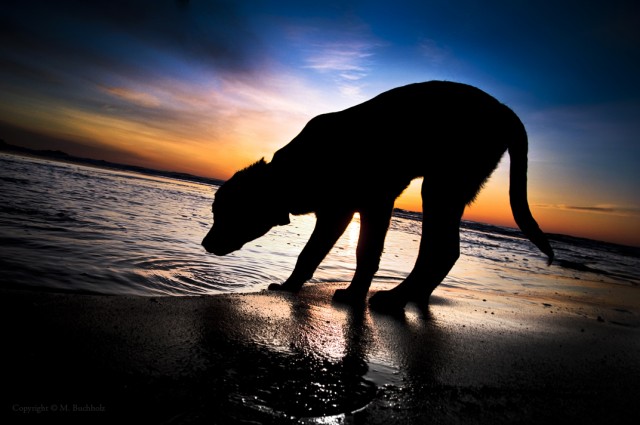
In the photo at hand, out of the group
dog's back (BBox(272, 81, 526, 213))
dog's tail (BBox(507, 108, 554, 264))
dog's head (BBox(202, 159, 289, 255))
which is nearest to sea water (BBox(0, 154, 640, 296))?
dog's head (BBox(202, 159, 289, 255))

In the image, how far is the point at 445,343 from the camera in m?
2.07

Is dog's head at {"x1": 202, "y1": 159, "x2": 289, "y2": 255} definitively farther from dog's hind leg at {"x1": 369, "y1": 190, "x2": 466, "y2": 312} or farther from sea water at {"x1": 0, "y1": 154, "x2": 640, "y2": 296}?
dog's hind leg at {"x1": 369, "y1": 190, "x2": 466, "y2": 312}

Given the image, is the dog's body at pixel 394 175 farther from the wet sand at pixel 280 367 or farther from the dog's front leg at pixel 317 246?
the wet sand at pixel 280 367

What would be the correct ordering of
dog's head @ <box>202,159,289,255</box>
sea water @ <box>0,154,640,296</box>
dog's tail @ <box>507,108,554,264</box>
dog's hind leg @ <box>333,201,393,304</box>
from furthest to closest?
dog's head @ <box>202,159,289,255</box> → dog's tail @ <box>507,108,554,264</box> → dog's hind leg @ <box>333,201,393,304</box> → sea water @ <box>0,154,640,296</box>

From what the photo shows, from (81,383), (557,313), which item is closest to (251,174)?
(81,383)

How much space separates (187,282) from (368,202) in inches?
73.5

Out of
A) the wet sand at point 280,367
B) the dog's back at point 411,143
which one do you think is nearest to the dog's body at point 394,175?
the dog's back at point 411,143

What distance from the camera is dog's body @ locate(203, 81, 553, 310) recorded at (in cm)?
307

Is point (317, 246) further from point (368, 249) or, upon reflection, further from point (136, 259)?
point (136, 259)

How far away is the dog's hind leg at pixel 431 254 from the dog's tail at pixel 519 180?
0.55 metres

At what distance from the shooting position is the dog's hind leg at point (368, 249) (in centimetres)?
309

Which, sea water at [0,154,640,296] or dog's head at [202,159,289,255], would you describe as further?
dog's head at [202,159,289,255]

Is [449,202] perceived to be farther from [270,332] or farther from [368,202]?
[270,332]

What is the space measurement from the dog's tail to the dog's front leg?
1629 mm
